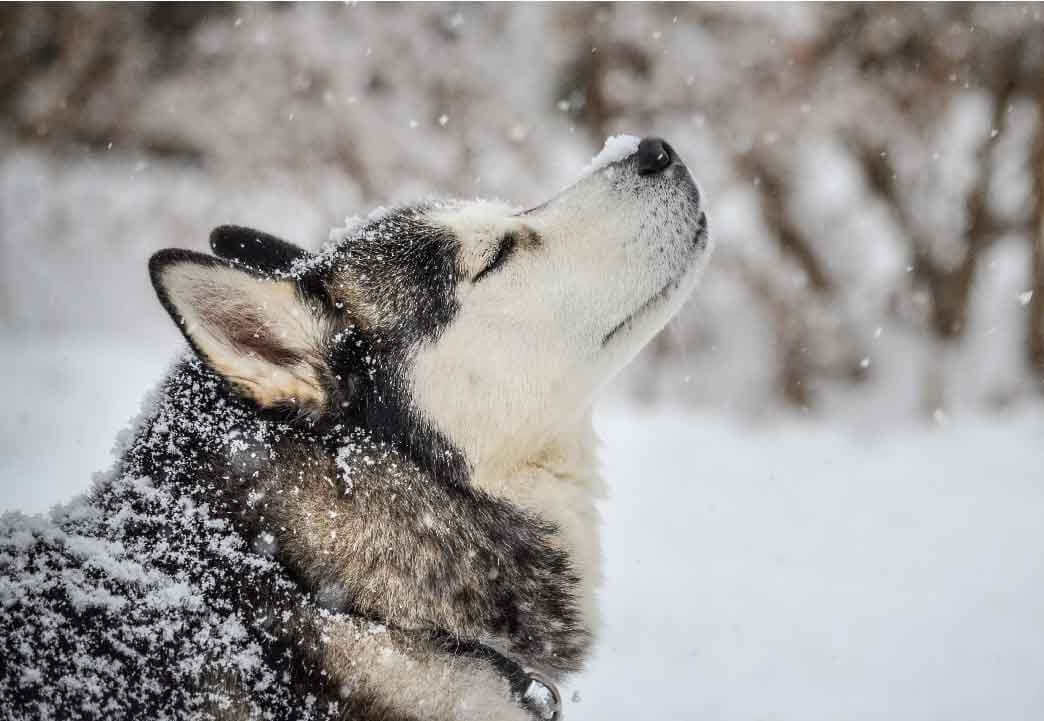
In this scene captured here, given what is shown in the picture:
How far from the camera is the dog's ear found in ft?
8.68

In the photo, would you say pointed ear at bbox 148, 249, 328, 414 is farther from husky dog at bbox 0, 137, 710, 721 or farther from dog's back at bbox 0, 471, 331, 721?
dog's back at bbox 0, 471, 331, 721

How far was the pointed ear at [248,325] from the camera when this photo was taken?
1.77 metres

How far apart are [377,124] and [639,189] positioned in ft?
23.3

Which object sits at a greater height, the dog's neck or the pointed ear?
the dog's neck

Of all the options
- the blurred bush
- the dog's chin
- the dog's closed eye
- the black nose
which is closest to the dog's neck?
the dog's chin

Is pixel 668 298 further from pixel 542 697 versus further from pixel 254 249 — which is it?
pixel 254 249

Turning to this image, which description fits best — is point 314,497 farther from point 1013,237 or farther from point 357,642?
point 1013,237

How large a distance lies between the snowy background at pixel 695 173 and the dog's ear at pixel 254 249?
397 cm

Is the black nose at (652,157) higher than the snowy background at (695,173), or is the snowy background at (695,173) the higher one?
the snowy background at (695,173)

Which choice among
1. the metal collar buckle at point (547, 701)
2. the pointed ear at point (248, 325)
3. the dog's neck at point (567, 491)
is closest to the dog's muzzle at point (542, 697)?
the metal collar buckle at point (547, 701)

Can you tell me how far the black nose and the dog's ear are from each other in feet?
4.10

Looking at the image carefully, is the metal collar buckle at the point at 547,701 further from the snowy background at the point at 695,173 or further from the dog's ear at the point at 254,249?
the snowy background at the point at 695,173

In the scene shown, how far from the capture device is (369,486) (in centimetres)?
206

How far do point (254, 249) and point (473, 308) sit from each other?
37.8 inches
